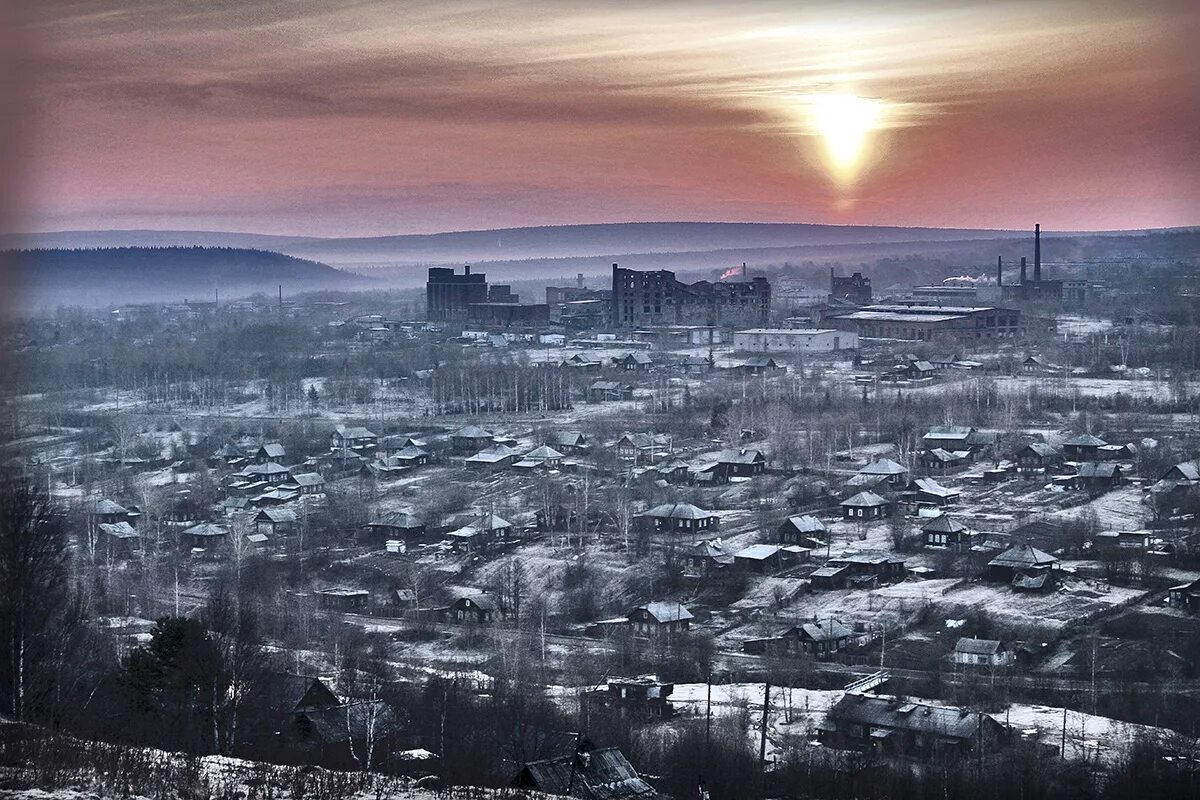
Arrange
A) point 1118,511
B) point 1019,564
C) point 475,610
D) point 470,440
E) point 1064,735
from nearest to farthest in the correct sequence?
point 1064,735 < point 475,610 < point 1019,564 < point 1118,511 < point 470,440

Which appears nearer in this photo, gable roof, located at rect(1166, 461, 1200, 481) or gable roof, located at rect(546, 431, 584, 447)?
gable roof, located at rect(1166, 461, 1200, 481)

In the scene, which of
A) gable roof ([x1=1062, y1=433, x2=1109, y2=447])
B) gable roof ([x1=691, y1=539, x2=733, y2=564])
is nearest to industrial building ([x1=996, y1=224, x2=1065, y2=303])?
gable roof ([x1=1062, y1=433, x2=1109, y2=447])

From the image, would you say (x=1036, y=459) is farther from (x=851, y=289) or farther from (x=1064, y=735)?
(x=851, y=289)

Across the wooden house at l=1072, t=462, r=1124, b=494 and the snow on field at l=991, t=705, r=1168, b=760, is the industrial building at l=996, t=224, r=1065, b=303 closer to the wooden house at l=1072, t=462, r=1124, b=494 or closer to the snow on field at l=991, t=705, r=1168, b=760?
the wooden house at l=1072, t=462, r=1124, b=494

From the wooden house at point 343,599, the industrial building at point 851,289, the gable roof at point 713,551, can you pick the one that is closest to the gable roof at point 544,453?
the gable roof at point 713,551

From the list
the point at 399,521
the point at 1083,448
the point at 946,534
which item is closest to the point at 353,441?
the point at 399,521

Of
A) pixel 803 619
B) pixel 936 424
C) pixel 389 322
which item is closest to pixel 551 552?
pixel 803 619

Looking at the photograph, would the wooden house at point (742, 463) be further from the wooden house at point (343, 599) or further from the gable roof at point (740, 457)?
the wooden house at point (343, 599)
